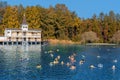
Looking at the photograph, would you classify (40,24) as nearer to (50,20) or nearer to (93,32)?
(50,20)

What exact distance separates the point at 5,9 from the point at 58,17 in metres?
19.9

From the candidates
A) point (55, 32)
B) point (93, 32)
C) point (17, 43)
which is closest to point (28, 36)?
point (17, 43)

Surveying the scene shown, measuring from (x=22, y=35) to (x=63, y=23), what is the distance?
730 inches

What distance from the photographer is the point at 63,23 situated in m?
134

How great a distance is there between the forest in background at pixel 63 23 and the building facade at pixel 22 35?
4948 mm

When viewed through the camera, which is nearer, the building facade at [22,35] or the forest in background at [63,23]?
the building facade at [22,35]

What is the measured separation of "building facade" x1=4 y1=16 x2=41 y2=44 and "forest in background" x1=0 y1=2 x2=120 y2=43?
4948 millimetres

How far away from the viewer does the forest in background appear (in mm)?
129375

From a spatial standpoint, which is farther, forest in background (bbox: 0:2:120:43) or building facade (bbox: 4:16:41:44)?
forest in background (bbox: 0:2:120:43)

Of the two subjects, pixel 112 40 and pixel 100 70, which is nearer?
pixel 100 70

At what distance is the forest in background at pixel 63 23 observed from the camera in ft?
424

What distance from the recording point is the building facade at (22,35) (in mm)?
121162

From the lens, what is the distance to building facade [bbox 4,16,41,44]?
398 feet

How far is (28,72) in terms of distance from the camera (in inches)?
1918
